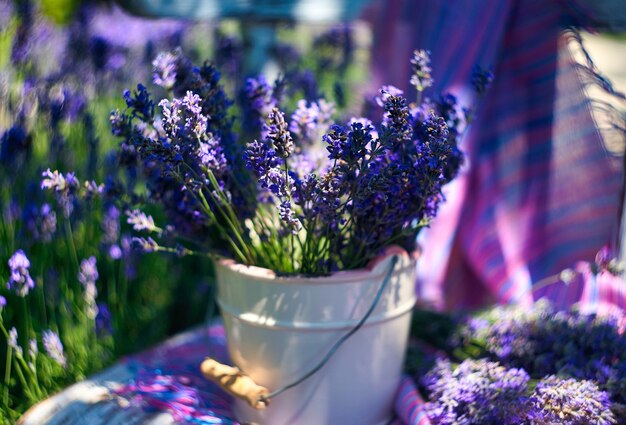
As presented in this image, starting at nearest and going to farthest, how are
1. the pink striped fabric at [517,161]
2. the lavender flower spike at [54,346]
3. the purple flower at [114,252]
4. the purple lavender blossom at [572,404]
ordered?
the purple lavender blossom at [572,404] → the lavender flower spike at [54,346] → the purple flower at [114,252] → the pink striped fabric at [517,161]

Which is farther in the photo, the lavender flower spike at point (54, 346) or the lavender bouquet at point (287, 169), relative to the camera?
the lavender flower spike at point (54, 346)

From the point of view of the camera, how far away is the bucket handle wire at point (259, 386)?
48.0 inches

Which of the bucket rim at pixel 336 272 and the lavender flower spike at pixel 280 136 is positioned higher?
the lavender flower spike at pixel 280 136

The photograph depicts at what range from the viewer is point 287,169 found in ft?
3.74

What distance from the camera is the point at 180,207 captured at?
4.15 ft


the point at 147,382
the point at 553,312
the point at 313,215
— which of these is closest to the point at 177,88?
the point at 313,215

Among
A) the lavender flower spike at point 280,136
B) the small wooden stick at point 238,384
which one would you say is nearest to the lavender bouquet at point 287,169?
the lavender flower spike at point 280,136

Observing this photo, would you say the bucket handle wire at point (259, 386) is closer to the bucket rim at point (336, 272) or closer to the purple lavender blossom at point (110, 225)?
the bucket rim at point (336, 272)

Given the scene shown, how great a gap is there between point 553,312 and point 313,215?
71 cm

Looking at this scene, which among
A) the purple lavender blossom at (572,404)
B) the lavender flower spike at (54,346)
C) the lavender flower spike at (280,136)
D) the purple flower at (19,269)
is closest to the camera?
the lavender flower spike at (280,136)

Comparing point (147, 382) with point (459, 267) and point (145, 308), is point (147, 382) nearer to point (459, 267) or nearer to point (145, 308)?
point (145, 308)

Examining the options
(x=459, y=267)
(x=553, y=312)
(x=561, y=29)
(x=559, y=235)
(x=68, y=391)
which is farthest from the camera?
(x=459, y=267)

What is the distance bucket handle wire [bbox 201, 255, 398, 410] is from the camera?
1220 mm

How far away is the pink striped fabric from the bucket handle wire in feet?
2.37
